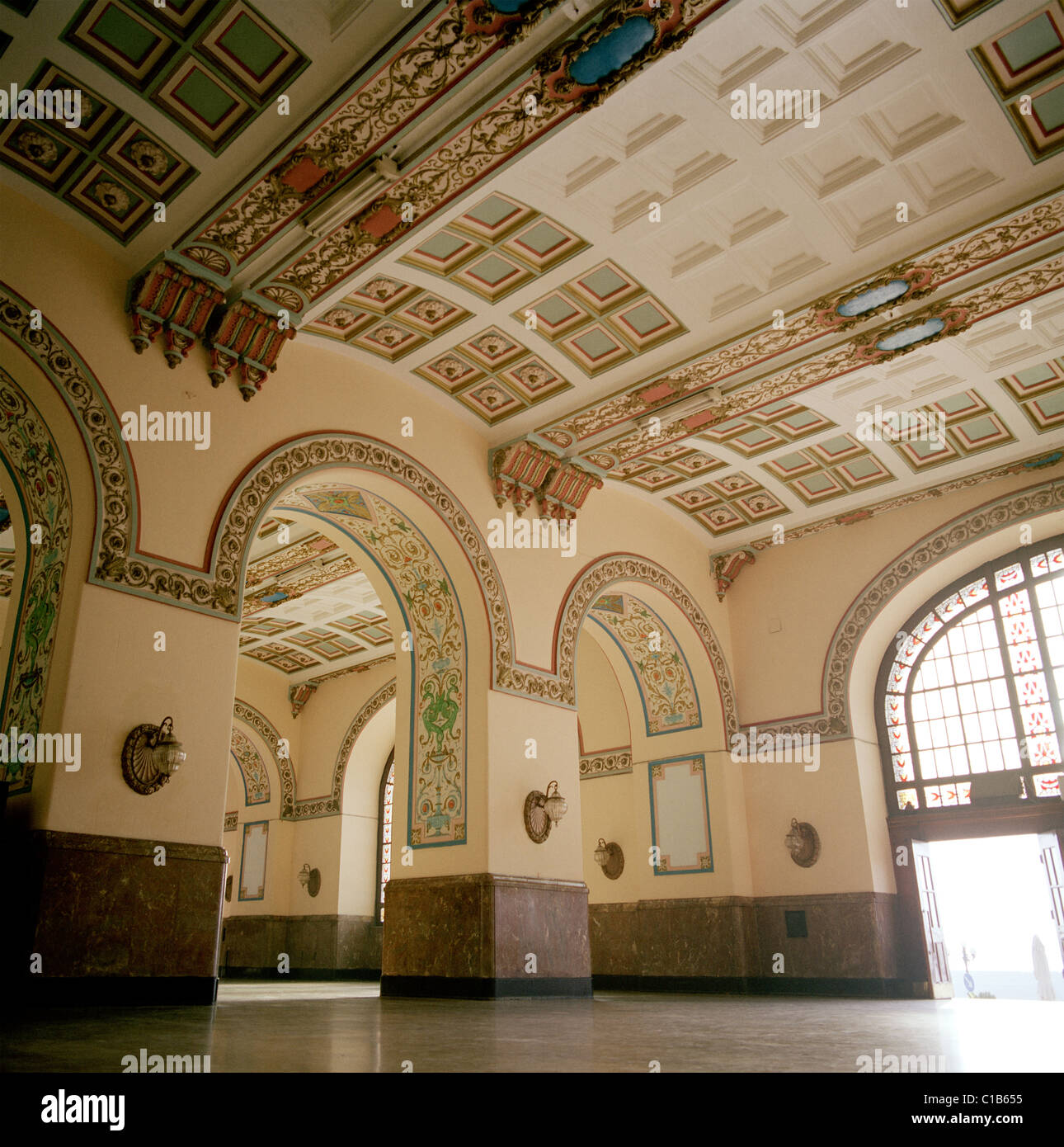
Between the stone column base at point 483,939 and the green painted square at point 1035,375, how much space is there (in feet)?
23.7

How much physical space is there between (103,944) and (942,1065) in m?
5.12

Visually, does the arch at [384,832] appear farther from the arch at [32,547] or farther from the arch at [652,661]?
the arch at [32,547]

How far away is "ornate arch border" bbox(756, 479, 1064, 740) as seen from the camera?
11344 millimetres

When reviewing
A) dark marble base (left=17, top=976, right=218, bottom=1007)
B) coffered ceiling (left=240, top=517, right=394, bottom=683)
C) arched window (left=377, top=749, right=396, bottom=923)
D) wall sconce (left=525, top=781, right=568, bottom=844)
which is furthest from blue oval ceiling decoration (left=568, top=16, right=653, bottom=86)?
arched window (left=377, top=749, right=396, bottom=923)

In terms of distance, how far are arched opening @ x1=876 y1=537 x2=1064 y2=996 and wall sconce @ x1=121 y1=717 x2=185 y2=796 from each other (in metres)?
8.92

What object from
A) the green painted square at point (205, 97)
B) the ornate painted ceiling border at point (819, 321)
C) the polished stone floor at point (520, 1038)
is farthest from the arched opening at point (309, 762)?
the polished stone floor at point (520, 1038)

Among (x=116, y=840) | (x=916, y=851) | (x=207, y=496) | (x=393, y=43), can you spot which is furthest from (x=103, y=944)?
(x=916, y=851)

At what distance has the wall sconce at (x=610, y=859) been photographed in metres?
12.9

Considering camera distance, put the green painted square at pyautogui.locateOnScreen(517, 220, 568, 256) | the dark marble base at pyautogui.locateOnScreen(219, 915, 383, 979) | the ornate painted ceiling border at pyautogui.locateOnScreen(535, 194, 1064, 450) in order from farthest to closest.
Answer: the dark marble base at pyautogui.locateOnScreen(219, 915, 383, 979), the green painted square at pyautogui.locateOnScreen(517, 220, 568, 256), the ornate painted ceiling border at pyautogui.locateOnScreen(535, 194, 1064, 450)

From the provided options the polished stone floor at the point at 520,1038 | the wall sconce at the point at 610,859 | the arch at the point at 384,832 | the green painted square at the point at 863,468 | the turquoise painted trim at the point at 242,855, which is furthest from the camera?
the turquoise painted trim at the point at 242,855

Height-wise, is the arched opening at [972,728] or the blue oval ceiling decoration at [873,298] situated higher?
the blue oval ceiling decoration at [873,298]

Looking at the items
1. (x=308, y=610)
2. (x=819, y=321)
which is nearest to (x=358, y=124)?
(x=819, y=321)

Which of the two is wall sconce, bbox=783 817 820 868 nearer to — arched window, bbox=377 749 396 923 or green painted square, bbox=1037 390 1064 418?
green painted square, bbox=1037 390 1064 418

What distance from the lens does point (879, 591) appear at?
12102 millimetres
